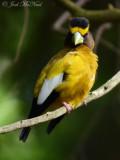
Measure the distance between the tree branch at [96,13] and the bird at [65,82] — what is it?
352 millimetres

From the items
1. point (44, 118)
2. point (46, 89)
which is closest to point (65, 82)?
point (46, 89)

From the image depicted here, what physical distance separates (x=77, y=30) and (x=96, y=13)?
41cm

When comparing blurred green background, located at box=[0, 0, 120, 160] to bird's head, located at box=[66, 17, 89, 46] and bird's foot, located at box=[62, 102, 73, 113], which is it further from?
bird's foot, located at box=[62, 102, 73, 113]

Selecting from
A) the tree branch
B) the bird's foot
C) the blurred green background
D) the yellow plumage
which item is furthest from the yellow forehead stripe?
the blurred green background

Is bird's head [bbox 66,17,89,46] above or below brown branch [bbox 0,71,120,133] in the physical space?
below

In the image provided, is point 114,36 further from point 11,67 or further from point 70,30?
point 70,30

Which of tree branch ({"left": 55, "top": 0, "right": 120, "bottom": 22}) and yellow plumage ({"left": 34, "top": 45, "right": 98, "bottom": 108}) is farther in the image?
tree branch ({"left": 55, "top": 0, "right": 120, "bottom": 22})

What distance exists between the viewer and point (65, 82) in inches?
225

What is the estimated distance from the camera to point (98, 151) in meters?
8.97

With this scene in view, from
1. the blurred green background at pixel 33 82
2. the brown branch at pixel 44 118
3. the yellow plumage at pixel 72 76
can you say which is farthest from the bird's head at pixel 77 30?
the blurred green background at pixel 33 82

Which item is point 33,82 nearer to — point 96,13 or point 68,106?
point 96,13

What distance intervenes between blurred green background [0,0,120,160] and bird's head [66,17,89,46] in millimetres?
1682

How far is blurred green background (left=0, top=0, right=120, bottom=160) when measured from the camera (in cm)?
771

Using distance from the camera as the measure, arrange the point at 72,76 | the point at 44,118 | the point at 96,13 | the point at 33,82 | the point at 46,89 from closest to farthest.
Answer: the point at 44,118 → the point at 46,89 → the point at 72,76 → the point at 96,13 → the point at 33,82
